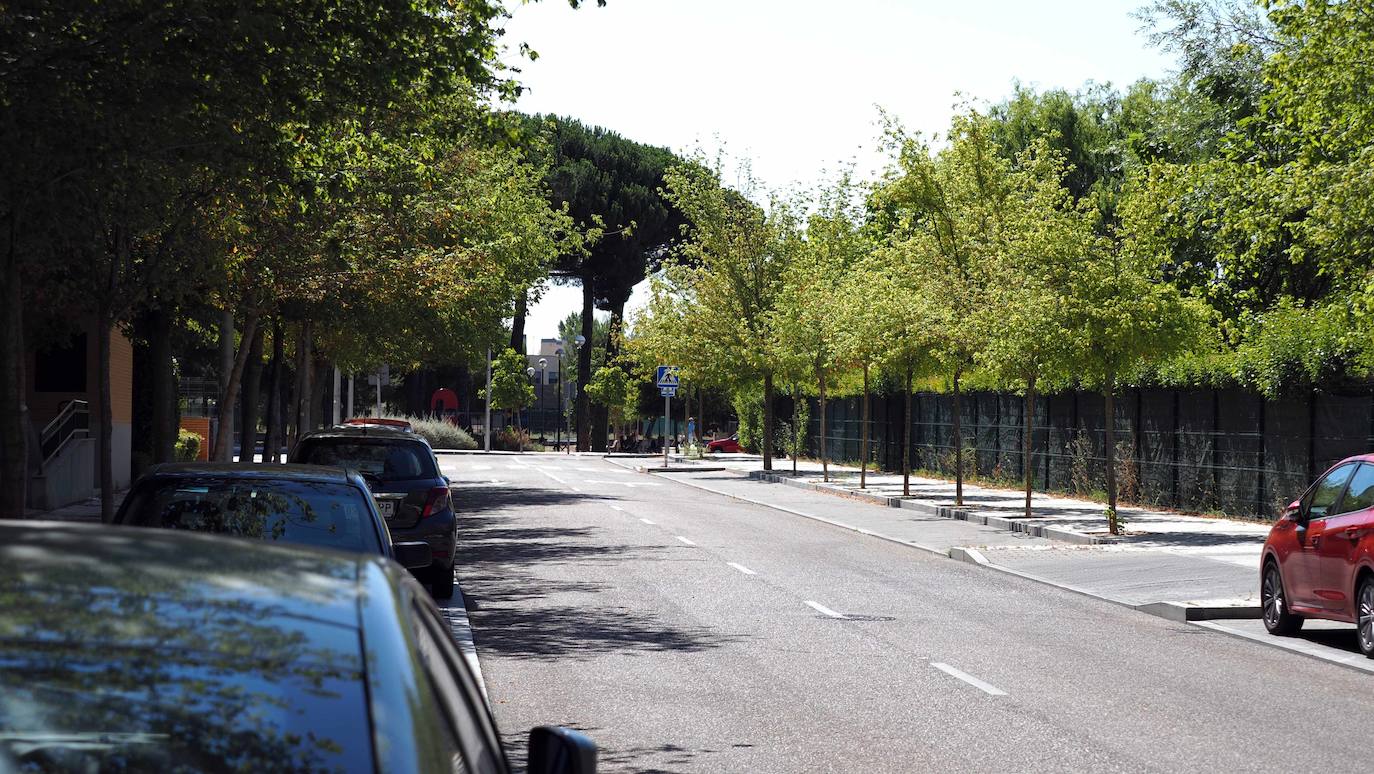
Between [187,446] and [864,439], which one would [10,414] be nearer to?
[187,446]

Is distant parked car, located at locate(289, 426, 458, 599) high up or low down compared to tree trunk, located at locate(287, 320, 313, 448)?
down

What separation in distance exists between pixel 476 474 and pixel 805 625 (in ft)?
114

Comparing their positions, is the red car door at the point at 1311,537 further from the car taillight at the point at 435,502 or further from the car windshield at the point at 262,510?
the car windshield at the point at 262,510

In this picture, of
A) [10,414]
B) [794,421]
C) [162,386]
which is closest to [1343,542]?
[10,414]

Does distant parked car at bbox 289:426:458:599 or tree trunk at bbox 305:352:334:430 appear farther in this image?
tree trunk at bbox 305:352:334:430

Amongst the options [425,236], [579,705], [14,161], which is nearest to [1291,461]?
[425,236]

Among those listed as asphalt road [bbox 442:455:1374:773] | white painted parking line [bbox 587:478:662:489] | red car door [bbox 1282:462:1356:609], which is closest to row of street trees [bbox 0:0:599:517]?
asphalt road [bbox 442:455:1374:773]

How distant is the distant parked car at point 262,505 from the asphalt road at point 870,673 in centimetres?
154

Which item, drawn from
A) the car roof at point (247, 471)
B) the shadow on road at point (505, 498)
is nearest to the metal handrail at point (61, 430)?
the shadow on road at point (505, 498)

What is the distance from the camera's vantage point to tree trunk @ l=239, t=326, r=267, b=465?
100 ft

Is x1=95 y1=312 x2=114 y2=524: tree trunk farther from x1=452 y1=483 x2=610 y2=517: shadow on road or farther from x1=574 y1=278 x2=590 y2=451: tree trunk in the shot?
x1=574 y1=278 x2=590 y2=451: tree trunk

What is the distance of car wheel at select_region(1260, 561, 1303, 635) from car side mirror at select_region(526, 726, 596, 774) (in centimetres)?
1226

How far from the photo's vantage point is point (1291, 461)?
84.6ft

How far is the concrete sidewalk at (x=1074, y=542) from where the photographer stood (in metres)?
17.6
